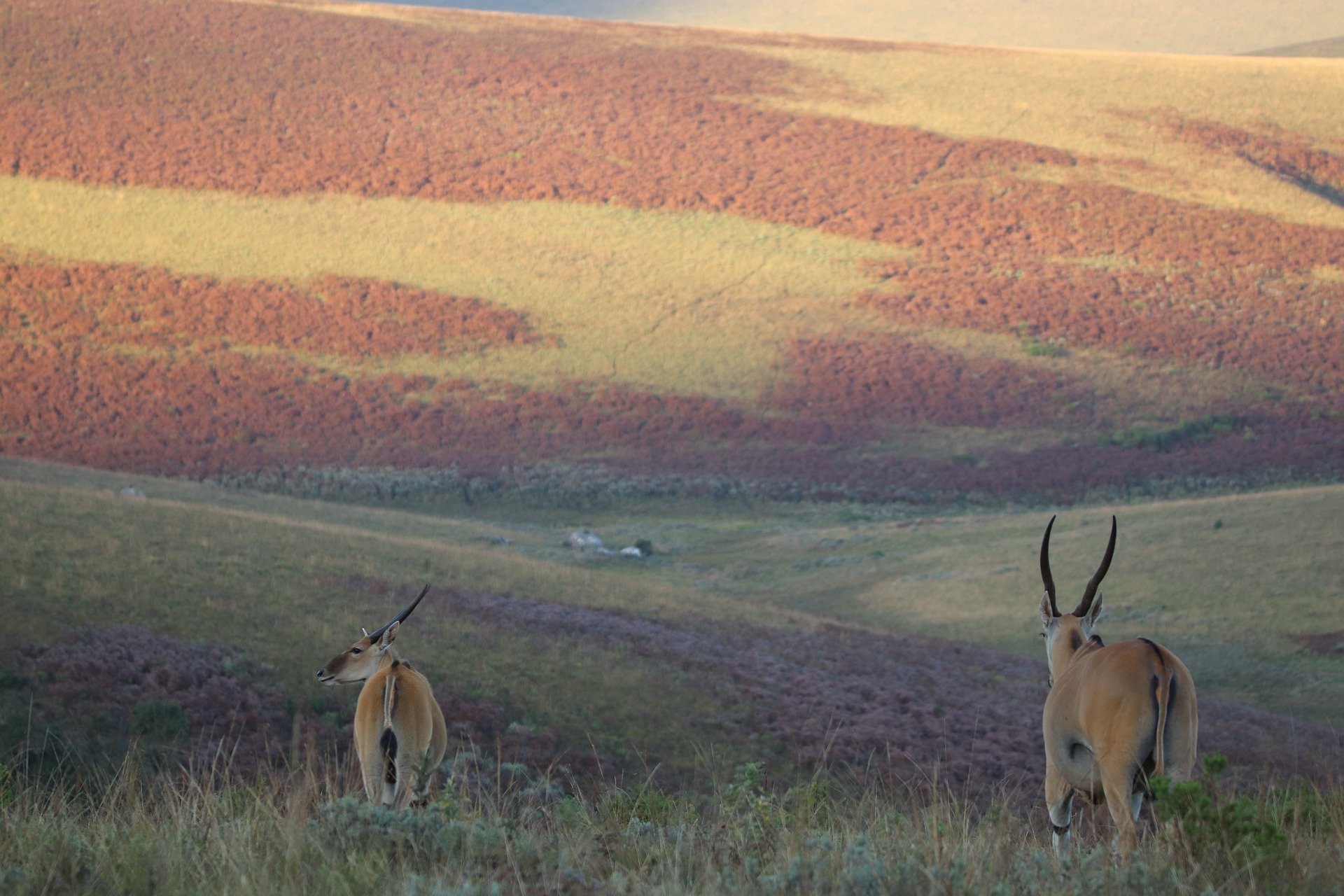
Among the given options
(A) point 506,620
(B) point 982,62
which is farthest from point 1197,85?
(A) point 506,620

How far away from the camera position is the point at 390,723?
7398mm

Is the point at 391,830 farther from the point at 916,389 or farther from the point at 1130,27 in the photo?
the point at 1130,27

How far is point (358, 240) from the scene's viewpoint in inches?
2178

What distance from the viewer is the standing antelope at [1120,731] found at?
5.29 m

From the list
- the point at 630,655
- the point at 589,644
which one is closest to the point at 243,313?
the point at 589,644

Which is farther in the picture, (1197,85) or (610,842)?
(1197,85)

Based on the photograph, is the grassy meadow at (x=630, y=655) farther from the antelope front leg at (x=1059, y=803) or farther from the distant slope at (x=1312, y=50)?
the distant slope at (x=1312, y=50)

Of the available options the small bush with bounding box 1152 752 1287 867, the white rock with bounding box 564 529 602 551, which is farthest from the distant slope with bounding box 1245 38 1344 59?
the small bush with bounding box 1152 752 1287 867

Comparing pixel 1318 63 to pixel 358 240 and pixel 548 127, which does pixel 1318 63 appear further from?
pixel 358 240

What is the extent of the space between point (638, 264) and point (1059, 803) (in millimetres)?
51999

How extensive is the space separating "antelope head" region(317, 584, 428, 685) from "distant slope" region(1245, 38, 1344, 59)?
173 metres

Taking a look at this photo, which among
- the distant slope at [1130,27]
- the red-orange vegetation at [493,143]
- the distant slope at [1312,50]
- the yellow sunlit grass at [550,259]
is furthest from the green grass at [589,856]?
the distant slope at [1130,27]

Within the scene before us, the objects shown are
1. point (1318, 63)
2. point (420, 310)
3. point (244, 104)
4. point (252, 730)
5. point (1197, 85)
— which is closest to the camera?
point (252, 730)

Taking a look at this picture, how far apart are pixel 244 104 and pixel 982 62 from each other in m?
48.3
